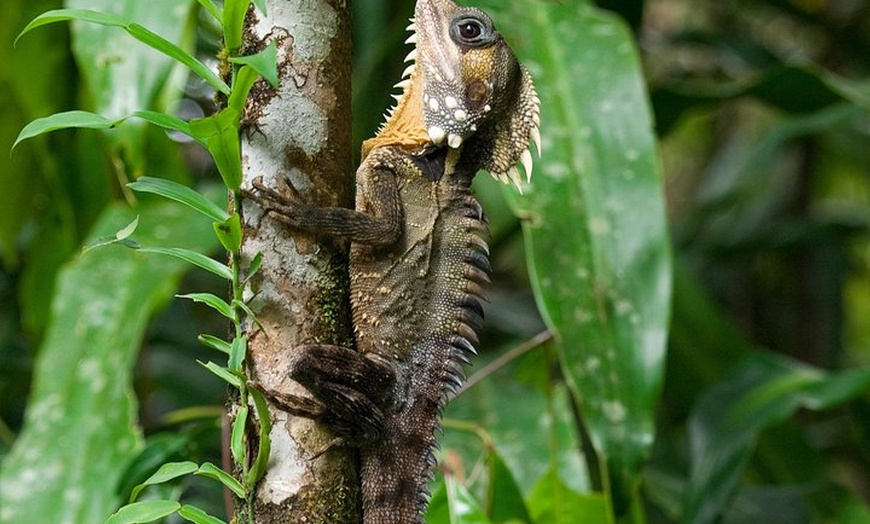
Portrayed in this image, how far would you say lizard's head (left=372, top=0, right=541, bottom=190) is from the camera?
4.98 ft

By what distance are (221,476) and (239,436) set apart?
5cm

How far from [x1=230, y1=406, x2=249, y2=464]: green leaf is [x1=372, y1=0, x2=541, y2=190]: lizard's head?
633 mm

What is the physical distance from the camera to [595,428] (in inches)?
63.0

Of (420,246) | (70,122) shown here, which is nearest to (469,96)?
(420,246)

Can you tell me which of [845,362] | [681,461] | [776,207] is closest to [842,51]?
[776,207]

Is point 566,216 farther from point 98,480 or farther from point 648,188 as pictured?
point 98,480

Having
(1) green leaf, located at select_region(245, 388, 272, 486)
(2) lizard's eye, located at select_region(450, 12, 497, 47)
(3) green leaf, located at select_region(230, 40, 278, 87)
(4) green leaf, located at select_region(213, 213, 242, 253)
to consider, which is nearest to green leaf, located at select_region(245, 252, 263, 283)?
(4) green leaf, located at select_region(213, 213, 242, 253)

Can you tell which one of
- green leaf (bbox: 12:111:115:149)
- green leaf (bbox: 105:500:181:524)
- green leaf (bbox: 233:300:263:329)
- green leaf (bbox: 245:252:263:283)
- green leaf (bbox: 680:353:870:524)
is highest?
green leaf (bbox: 12:111:115:149)

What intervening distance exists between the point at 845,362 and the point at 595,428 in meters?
3.01

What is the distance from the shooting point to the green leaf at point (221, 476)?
966 millimetres

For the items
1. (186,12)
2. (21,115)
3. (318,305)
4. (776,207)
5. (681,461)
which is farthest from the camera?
(776,207)

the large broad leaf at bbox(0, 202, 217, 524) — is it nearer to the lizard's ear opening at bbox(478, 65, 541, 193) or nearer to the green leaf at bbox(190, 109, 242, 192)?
the lizard's ear opening at bbox(478, 65, 541, 193)

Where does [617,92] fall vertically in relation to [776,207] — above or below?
above

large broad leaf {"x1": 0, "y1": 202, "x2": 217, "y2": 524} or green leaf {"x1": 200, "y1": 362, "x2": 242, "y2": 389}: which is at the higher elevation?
green leaf {"x1": 200, "y1": 362, "x2": 242, "y2": 389}
